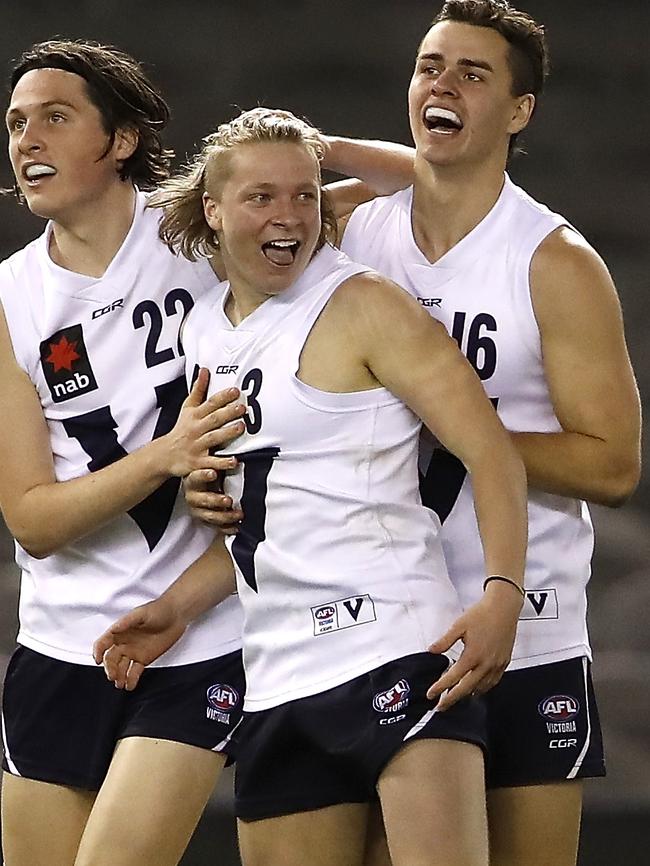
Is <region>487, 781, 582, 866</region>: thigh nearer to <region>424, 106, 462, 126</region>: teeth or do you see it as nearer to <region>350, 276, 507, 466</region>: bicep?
<region>350, 276, 507, 466</region>: bicep

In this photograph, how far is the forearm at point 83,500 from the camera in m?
2.01

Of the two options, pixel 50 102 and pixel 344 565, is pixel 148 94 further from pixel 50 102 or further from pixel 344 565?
pixel 344 565

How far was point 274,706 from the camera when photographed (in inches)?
74.9

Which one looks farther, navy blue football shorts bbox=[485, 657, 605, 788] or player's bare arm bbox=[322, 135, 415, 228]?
player's bare arm bbox=[322, 135, 415, 228]

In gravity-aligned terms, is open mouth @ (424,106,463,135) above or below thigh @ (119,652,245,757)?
above

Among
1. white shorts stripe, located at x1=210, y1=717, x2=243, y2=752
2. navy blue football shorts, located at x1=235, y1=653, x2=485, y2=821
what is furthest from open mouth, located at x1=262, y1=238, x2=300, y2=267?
white shorts stripe, located at x1=210, y1=717, x2=243, y2=752

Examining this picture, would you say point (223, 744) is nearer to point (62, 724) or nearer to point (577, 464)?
point (62, 724)

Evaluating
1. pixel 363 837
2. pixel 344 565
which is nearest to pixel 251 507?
pixel 344 565

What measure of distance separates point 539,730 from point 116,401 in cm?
65

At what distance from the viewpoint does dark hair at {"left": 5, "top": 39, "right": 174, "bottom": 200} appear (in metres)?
2.19

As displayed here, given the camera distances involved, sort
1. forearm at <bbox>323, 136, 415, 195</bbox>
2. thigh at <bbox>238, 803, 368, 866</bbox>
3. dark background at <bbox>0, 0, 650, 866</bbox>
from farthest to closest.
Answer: dark background at <bbox>0, 0, 650, 866</bbox>, forearm at <bbox>323, 136, 415, 195</bbox>, thigh at <bbox>238, 803, 368, 866</bbox>

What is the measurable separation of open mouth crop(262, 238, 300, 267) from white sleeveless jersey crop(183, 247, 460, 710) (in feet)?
0.15

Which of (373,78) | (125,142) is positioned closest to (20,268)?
(125,142)

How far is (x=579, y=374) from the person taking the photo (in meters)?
2.03
